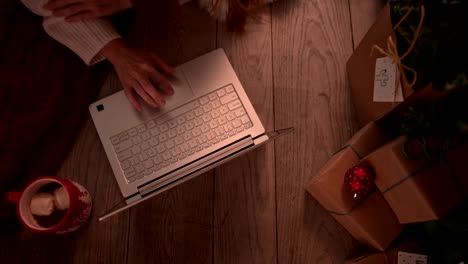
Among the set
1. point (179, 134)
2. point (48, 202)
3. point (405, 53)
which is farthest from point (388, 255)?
point (48, 202)

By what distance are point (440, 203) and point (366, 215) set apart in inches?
7.2

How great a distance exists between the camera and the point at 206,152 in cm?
88

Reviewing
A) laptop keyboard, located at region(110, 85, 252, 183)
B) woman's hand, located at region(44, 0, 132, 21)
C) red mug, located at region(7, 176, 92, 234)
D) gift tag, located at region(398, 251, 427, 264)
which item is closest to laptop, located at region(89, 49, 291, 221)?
laptop keyboard, located at region(110, 85, 252, 183)

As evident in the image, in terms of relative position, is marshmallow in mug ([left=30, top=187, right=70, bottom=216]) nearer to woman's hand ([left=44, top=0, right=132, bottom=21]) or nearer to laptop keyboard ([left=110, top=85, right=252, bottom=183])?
laptop keyboard ([left=110, top=85, right=252, bottom=183])

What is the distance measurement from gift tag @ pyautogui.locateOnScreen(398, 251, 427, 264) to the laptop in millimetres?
461

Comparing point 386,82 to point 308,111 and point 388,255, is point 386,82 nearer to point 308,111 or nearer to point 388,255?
point 308,111

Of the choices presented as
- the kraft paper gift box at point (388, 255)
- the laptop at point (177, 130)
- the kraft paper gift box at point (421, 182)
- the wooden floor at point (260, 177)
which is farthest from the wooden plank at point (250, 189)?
the kraft paper gift box at point (421, 182)

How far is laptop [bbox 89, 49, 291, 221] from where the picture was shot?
87cm

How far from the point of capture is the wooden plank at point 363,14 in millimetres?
1066

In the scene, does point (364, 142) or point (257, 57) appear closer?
point (364, 142)

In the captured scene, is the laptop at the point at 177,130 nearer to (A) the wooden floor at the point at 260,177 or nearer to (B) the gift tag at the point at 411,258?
(A) the wooden floor at the point at 260,177

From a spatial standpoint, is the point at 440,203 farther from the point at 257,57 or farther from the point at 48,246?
the point at 48,246

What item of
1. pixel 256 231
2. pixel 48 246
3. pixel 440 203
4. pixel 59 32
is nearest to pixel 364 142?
pixel 440 203

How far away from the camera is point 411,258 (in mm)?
817
